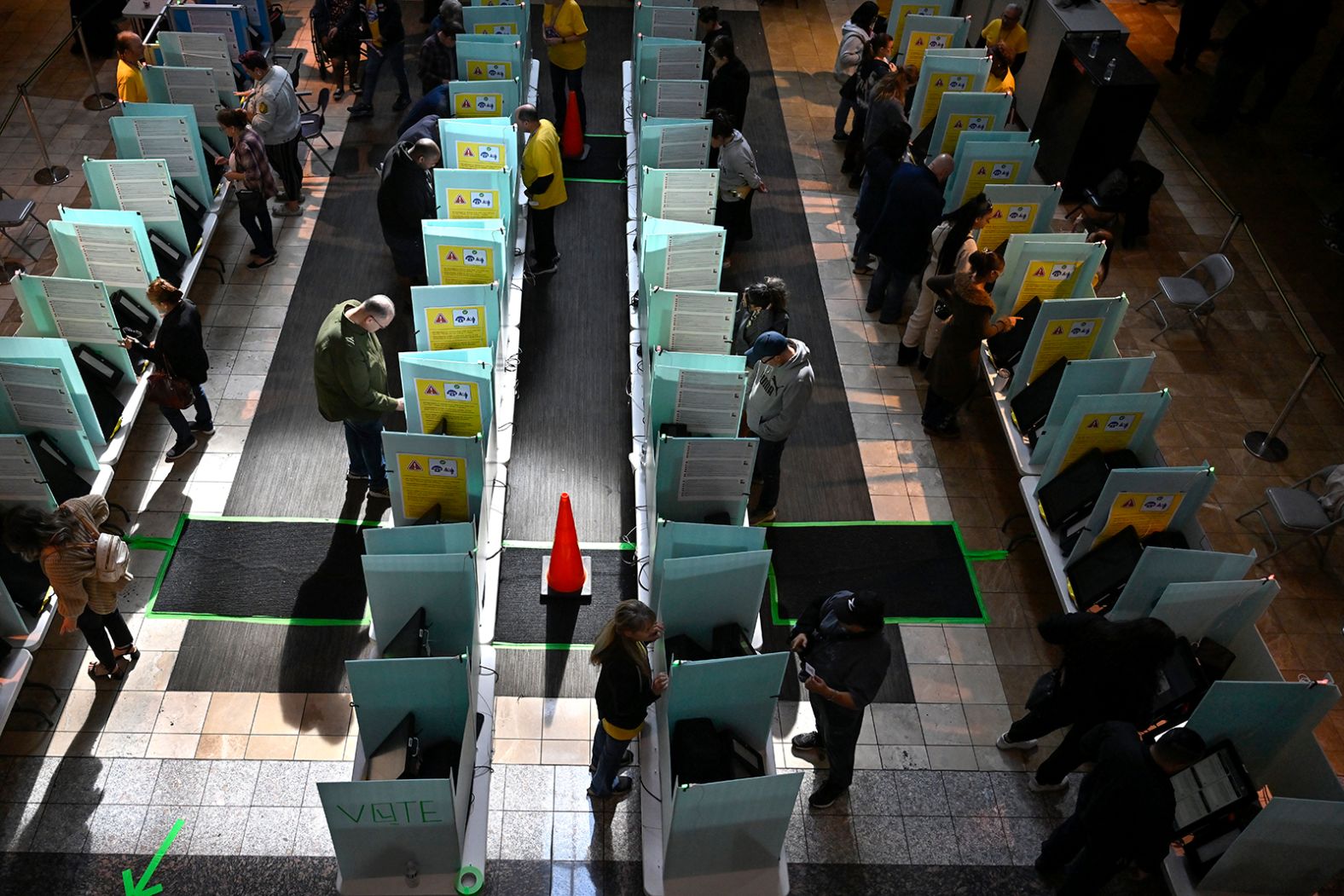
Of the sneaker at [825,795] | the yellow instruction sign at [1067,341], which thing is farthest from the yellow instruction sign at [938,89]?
the sneaker at [825,795]

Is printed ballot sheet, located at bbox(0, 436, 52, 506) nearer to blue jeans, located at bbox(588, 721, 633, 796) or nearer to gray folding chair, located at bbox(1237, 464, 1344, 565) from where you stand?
blue jeans, located at bbox(588, 721, 633, 796)

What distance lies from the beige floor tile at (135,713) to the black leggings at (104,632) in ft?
0.65

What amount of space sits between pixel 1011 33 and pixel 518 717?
808 cm

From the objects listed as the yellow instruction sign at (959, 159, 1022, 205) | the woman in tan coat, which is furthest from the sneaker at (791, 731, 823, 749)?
the yellow instruction sign at (959, 159, 1022, 205)

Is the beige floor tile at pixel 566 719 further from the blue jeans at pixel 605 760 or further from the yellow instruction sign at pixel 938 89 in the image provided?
the yellow instruction sign at pixel 938 89

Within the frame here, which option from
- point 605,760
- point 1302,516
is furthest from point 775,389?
point 1302,516

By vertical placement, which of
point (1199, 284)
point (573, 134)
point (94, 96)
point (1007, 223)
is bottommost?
point (94, 96)

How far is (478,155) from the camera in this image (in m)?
7.33

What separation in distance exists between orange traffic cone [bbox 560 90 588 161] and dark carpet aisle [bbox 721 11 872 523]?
1.76 metres

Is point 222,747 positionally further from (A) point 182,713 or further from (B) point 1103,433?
(B) point 1103,433

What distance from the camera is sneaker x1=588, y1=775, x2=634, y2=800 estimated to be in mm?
5176

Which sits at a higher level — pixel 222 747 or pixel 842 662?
pixel 842 662

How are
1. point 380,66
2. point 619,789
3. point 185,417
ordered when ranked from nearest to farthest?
point 619,789, point 185,417, point 380,66

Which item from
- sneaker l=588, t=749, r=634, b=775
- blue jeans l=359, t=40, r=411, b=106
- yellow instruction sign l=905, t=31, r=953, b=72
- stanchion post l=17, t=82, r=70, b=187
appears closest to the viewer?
sneaker l=588, t=749, r=634, b=775
